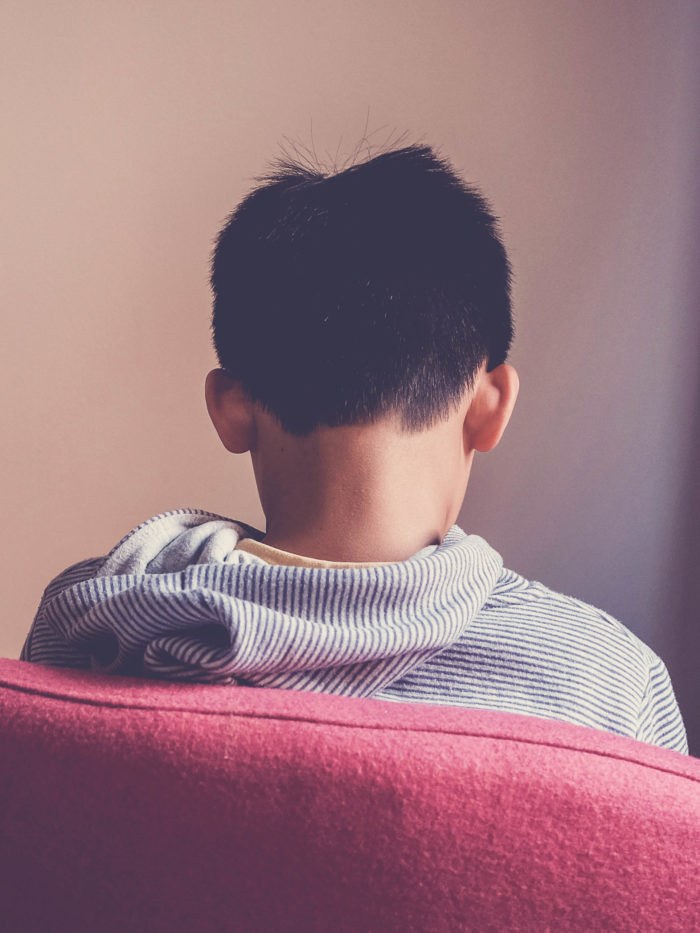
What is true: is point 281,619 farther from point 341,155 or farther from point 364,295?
point 341,155

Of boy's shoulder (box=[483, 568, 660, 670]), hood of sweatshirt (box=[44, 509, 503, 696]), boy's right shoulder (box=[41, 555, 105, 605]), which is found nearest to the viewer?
hood of sweatshirt (box=[44, 509, 503, 696])

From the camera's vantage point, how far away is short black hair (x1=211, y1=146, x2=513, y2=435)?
62 centimetres

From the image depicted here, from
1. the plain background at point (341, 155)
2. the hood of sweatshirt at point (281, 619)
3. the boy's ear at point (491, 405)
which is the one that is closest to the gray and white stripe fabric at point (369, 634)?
the hood of sweatshirt at point (281, 619)

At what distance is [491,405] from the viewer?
0.69m

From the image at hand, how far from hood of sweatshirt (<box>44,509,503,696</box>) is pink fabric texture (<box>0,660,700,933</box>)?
71 mm

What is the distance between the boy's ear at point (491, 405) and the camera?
2.26 ft

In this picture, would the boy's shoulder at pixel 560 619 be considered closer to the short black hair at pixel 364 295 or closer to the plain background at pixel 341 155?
the short black hair at pixel 364 295

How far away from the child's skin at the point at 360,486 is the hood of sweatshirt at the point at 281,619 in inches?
3.6

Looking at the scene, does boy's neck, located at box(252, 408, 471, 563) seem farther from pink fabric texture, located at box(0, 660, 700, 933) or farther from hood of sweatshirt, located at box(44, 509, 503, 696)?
pink fabric texture, located at box(0, 660, 700, 933)

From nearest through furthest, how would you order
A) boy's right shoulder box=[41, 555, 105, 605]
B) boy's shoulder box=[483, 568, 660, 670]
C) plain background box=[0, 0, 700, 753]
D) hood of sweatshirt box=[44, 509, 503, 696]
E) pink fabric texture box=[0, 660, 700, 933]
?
pink fabric texture box=[0, 660, 700, 933] < hood of sweatshirt box=[44, 509, 503, 696] < boy's shoulder box=[483, 568, 660, 670] < boy's right shoulder box=[41, 555, 105, 605] < plain background box=[0, 0, 700, 753]

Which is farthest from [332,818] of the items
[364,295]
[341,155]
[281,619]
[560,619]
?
[341,155]

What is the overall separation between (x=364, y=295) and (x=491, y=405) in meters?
0.15

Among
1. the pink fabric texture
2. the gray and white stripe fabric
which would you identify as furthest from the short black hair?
the pink fabric texture

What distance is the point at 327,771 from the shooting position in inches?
12.5
